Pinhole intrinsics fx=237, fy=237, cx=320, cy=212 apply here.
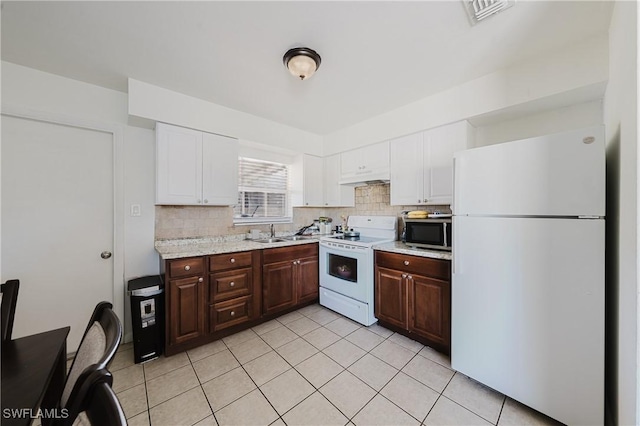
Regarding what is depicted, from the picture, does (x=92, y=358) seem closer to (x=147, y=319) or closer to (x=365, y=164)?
(x=147, y=319)

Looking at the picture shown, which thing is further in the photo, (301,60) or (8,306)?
(301,60)

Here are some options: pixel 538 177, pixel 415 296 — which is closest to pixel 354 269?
pixel 415 296

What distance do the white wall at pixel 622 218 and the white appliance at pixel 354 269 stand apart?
1684 mm

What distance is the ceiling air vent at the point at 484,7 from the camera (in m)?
1.34

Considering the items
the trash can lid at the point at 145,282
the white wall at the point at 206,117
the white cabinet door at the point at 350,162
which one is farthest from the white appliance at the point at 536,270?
the trash can lid at the point at 145,282

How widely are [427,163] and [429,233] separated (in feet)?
2.53

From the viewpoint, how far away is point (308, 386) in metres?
1.76

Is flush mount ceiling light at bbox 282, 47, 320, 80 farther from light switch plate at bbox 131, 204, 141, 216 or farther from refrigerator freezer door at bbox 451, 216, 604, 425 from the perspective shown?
light switch plate at bbox 131, 204, 141, 216

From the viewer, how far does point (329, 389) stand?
1.73 meters

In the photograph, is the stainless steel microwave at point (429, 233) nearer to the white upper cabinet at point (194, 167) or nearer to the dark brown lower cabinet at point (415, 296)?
the dark brown lower cabinet at point (415, 296)

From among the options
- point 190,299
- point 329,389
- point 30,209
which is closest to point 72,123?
point 30,209

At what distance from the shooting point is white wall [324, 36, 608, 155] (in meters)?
1.66

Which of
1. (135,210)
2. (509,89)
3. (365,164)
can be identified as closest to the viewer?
(509,89)

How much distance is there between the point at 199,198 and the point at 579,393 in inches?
128
